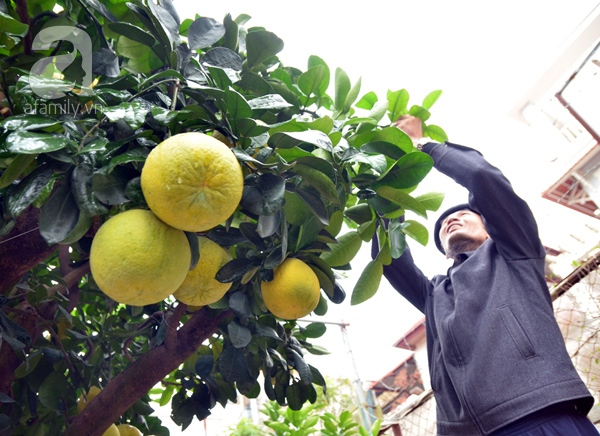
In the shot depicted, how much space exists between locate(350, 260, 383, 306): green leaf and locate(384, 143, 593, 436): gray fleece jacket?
1.35 feet

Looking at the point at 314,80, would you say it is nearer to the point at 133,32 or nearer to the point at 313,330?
the point at 133,32

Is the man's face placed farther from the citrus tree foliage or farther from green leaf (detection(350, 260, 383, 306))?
green leaf (detection(350, 260, 383, 306))

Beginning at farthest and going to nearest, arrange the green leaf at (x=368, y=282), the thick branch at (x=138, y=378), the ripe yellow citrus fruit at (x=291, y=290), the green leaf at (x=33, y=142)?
the green leaf at (x=368, y=282) → the thick branch at (x=138, y=378) → the ripe yellow citrus fruit at (x=291, y=290) → the green leaf at (x=33, y=142)

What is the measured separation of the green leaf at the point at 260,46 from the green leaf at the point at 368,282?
56cm

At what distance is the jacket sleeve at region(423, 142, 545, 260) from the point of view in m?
1.68

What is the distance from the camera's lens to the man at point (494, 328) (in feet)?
4.45

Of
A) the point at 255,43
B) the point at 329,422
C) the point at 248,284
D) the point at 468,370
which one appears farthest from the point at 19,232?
the point at 329,422

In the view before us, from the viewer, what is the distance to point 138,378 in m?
1.23

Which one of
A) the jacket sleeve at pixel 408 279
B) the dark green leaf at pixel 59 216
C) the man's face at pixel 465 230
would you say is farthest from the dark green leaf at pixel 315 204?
the man's face at pixel 465 230

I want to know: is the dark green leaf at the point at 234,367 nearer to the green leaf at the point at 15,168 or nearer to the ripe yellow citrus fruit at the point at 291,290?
the ripe yellow citrus fruit at the point at 291,290

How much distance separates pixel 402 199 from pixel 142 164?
53cm

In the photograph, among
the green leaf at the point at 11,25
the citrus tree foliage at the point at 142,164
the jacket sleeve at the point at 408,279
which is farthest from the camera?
the jacket sleeve at the point at 408,279

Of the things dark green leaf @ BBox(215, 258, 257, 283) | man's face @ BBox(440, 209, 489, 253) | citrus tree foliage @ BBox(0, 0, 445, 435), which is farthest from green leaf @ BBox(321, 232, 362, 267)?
man's face @ BBox(440, 209, 489, 253)

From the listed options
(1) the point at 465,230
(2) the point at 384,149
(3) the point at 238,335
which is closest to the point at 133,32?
(2) the point at 384,149
